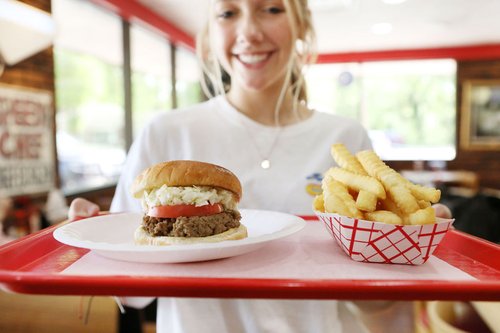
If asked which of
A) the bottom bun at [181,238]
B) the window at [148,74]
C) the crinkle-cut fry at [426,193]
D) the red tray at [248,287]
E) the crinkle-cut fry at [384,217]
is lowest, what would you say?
the red tray at [248,287]

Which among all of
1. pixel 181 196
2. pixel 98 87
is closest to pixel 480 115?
pixel 98 87

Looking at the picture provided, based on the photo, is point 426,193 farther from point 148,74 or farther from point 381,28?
point 381,28

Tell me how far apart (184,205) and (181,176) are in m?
0.08

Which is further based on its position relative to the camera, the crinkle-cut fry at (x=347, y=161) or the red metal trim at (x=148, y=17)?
the red metal trim at (x=148, y=17)

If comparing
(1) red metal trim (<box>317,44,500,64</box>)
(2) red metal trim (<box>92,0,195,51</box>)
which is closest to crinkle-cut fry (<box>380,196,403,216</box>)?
(2) red metal trim (<box>92,0,195,51</box>)

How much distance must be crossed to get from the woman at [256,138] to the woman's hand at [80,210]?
0.94 ft

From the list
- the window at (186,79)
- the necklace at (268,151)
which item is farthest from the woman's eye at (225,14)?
the window at (186,79)

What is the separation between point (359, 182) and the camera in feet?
3.33

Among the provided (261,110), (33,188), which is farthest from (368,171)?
(33,188)

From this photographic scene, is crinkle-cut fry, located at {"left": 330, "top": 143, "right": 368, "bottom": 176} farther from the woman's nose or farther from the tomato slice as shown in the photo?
the woman's nose

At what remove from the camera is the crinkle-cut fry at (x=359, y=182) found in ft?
3.16

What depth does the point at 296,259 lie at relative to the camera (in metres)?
1.03

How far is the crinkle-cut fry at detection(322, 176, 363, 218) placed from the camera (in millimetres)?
985

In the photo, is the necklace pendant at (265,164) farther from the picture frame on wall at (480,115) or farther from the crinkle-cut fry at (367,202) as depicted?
the picture frame on wall at (480,115)
